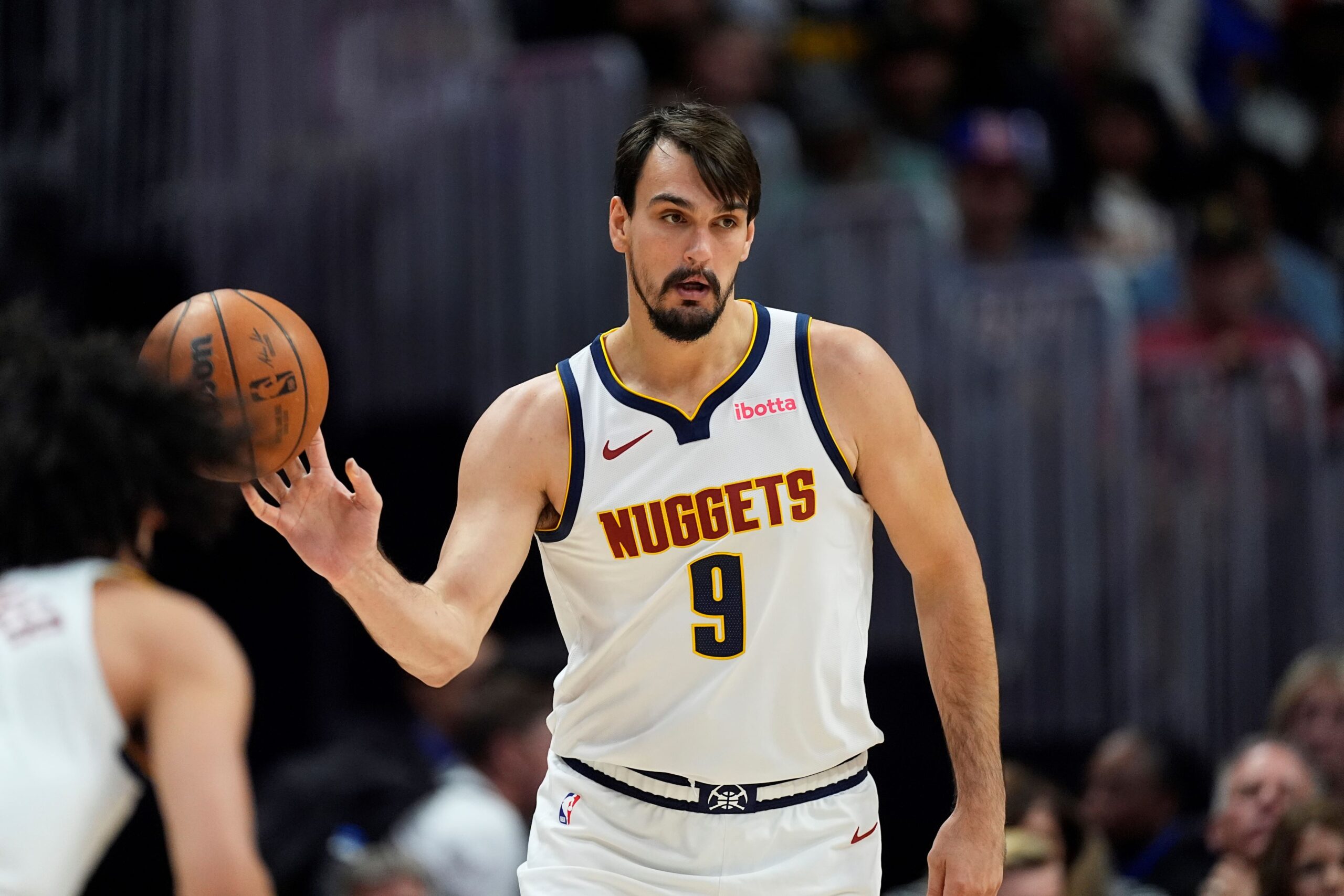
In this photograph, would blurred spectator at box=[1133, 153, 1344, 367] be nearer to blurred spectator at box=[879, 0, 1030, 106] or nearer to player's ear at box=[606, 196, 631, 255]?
blurred spectator at box=[879, 0, 1030, 106]

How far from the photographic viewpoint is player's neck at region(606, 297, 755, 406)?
458 cm

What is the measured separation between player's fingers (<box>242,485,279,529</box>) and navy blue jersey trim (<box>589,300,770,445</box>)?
0.90 meters

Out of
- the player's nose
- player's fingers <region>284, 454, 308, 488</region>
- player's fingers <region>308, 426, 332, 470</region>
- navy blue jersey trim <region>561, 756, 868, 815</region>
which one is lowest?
navy blue jersey trim <region>561, 756, 868, 815</region>

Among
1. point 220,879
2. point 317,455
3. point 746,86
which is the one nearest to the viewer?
point 220,879

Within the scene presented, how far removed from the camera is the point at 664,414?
4539mm

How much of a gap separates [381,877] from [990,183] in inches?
215

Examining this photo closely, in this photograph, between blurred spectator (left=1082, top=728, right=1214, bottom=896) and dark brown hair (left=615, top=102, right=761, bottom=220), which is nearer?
dark brown hair (left=615, top=102, right=761, bottom=220)

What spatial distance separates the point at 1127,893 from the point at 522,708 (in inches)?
106

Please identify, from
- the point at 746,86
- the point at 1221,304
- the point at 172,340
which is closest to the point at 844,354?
the point at 172,340

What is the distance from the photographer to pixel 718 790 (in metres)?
4.39

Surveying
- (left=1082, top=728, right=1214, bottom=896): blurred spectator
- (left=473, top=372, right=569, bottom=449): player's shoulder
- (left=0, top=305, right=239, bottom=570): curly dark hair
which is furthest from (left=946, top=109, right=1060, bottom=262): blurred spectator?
(left=0, top=305, right=239, bottom=570): curly dark hair

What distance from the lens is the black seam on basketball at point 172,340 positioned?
4.54m

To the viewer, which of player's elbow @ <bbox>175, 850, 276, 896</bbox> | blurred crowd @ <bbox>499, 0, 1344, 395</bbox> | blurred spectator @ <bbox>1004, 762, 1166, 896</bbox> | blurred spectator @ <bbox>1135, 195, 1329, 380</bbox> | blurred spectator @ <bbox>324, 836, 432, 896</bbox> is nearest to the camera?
player's elbow @ <bbox>175, 850, 276, 896</bbox>

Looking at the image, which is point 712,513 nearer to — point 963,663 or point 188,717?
point 963,663
